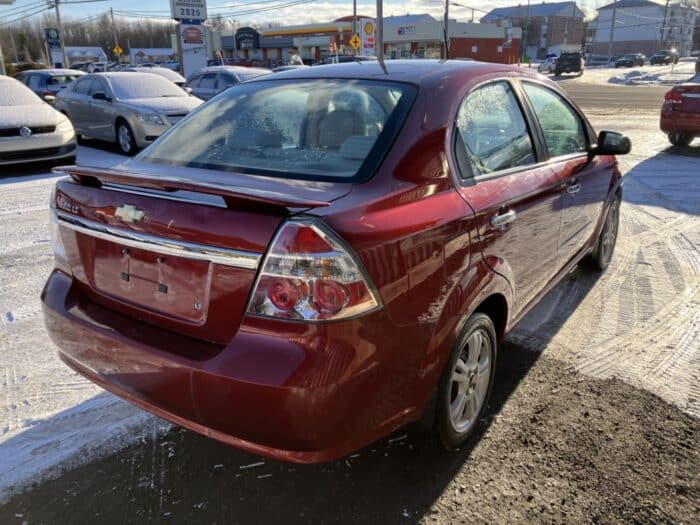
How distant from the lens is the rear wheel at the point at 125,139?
34.9 ft

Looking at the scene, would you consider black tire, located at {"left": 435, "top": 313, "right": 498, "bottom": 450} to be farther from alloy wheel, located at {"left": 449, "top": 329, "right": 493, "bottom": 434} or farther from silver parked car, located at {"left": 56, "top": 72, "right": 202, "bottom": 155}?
silver parked car, located at {"left": 56, "top": 72, "right": 202, "bottom": 155}

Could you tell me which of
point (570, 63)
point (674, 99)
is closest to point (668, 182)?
point (674, 99)

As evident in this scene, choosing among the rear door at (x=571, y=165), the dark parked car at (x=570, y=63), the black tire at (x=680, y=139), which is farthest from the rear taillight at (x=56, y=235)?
the dark parked car at (x=570, y=63)

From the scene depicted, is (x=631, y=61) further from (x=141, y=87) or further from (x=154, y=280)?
(x=154, y=280)

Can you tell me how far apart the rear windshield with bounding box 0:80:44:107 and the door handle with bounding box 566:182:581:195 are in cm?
932

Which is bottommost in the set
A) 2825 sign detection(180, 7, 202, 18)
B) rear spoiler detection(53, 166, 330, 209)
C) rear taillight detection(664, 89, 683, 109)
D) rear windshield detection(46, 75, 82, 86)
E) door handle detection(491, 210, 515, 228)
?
rear taillight detection(664, 89, 683, 109)

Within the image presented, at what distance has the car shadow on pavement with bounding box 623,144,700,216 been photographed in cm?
731

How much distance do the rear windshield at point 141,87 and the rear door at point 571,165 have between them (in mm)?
9455

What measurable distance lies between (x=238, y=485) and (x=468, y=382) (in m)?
1.14

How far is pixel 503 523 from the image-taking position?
7.49 feet

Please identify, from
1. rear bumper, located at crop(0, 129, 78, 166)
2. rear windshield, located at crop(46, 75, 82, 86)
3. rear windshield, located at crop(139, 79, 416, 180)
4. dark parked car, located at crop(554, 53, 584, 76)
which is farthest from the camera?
dark parked car, located at crop(554, 53, 584, 76)

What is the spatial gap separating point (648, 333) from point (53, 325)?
Result: 3.61 metres

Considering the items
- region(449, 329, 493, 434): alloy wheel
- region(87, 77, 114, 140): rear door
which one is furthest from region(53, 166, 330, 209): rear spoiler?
region(87, 77, 114, 140): rear door

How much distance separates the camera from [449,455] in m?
2.68
